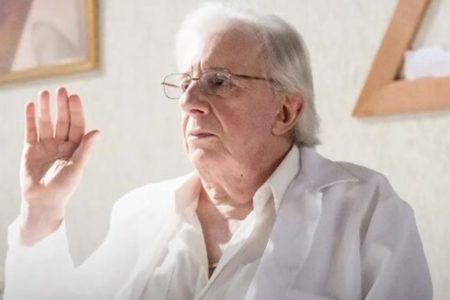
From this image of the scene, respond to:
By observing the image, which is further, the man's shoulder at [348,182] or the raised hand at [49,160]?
the raised hand at [49,160]

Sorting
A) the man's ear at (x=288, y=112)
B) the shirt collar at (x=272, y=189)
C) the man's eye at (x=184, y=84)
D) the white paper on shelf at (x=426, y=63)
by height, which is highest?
the white paper on shelf at (x=426, y=63)

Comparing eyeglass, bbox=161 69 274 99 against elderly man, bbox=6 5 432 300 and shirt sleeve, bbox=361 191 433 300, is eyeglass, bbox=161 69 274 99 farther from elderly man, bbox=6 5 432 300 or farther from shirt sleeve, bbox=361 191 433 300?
shirt sleeve, bbox=361 191 433 300

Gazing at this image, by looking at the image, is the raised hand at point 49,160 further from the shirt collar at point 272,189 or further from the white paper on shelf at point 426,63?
the white paper on shelf at point 426,63

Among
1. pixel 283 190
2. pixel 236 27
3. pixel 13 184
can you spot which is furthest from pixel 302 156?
pixel 13 184

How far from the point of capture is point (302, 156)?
1.08 metres

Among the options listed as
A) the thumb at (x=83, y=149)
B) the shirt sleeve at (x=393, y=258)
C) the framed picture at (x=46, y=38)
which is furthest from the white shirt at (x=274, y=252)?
the framed picture at (x=46, y=38)

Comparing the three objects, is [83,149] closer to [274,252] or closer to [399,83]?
[274,252]

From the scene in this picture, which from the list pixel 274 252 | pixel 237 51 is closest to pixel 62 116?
pixel 237 51

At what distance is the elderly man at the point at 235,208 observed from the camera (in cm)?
96

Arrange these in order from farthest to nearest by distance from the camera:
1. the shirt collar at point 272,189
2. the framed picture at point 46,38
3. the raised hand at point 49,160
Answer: the framed picture at point 46,38 → the raised hand at point 49,160 → the shirt collar at point 272,189

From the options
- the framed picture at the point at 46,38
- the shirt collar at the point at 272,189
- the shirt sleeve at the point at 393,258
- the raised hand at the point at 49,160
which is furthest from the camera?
the framed picture at the point at 46,38

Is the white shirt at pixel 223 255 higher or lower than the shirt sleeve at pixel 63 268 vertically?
higher

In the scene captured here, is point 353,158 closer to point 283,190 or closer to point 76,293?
point 283,190

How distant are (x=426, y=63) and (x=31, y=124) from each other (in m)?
0.69
